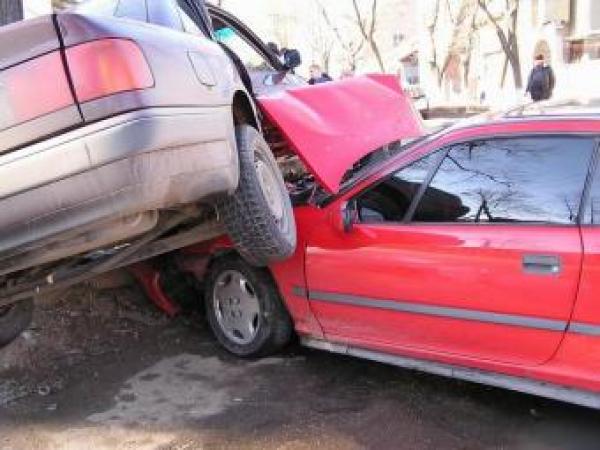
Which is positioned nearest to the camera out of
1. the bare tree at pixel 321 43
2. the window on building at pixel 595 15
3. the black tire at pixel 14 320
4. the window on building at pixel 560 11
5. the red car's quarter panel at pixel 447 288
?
the red car's quarter panel at pixel 447 288

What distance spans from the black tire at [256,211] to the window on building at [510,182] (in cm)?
70

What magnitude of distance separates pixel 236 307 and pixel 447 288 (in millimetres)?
1612

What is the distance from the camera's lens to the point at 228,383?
181 inches

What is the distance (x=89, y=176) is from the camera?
2951mm

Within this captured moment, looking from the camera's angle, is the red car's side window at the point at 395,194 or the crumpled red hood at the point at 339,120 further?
the crumpled red hood at the point at 339,120

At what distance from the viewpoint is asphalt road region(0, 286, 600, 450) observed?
3844 mm

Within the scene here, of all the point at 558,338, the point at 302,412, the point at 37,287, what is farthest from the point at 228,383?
the point at 558,338

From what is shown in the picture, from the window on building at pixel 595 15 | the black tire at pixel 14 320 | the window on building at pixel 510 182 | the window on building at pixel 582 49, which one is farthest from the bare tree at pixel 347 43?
the window on building at pixel 510 182

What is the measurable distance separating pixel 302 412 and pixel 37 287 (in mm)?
1486

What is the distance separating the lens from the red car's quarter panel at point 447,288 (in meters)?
3.46

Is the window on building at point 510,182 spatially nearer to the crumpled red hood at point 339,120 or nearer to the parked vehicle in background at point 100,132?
the crumpled red hood at point 339,120

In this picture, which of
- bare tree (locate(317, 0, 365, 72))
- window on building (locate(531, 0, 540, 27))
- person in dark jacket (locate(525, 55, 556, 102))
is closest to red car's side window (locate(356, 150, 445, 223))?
person in dark jacket (locate(525, 55, 556, 102))

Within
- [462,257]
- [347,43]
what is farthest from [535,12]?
[462,257]

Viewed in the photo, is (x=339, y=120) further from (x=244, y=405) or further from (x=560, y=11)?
(x=560, y=11)
